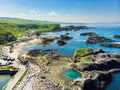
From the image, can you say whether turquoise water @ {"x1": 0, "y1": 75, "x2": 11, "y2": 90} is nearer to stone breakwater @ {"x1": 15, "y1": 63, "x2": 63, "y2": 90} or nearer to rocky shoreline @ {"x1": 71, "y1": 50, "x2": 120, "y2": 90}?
stone breakwater @ {"x1": 15, "y1": 63, "x2": 63, "y2": 90}

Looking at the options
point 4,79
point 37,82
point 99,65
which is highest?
point 99,65

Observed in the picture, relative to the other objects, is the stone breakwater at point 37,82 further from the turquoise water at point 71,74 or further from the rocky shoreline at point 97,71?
the turquoise water at point 71,74

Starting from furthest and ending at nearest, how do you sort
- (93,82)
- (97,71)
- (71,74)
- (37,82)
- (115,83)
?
(71,74)
(97,71)
(115,83)
(37,82)
(93,82)

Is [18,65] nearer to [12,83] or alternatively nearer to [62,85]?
[12,83]

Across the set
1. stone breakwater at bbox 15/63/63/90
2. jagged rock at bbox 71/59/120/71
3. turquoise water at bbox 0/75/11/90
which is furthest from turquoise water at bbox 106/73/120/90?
turquoise water at bbox 0/75/11/90

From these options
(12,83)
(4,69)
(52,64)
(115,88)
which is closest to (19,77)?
(12,83)

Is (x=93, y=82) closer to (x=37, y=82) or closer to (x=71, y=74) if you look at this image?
(x=71, y=74)

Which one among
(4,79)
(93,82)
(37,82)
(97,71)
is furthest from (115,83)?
(4,79)
